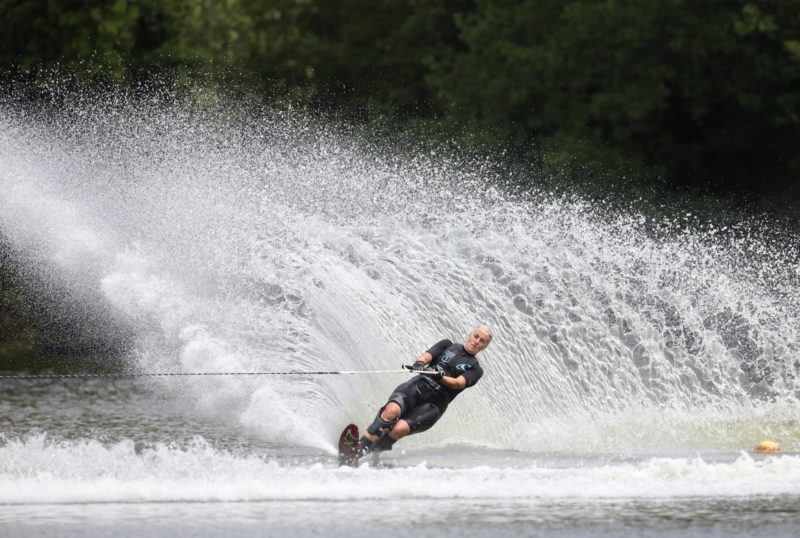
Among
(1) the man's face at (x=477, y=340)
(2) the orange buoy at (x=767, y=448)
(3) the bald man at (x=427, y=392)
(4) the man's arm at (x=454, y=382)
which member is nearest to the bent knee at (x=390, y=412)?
(3) the bald man at (x=427, y=392)

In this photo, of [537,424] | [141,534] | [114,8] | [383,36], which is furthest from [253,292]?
[383,36]

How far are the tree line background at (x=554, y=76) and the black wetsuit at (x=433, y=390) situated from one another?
1961cm

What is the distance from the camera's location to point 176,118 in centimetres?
3569

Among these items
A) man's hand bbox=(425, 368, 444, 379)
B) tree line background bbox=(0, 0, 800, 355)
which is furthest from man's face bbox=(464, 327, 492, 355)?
tree line background bbox=(0, 0, 800, 355)

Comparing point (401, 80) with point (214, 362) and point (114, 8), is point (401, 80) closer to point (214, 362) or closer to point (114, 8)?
point (114, 8)

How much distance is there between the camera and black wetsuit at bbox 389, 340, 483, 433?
50.5 ft

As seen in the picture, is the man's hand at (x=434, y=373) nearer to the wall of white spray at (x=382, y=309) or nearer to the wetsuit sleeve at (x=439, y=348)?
the wetsuit sleeve at (x=439, y=348)

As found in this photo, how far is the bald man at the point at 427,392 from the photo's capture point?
15156 millimetres

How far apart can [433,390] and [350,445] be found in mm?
1133

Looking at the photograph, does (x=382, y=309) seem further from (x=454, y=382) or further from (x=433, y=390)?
(x=454, y=382)

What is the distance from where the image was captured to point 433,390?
15.6m

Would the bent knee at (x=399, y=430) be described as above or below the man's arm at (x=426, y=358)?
below

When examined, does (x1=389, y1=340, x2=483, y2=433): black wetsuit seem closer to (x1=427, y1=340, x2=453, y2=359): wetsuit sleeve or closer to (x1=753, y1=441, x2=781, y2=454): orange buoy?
(x1=427, y1=340, x2=453, y2=359): wetsuit sleeve

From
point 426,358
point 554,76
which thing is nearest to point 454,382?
point 426,358
